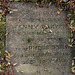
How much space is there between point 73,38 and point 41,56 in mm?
969

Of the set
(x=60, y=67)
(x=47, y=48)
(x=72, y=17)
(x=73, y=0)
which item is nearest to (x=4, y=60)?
(x=47, y=48)

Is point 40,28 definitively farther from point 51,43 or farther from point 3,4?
point 3,4

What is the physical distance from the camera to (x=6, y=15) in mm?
3012

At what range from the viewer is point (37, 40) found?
3.02 metres

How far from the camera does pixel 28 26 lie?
3.03 metres

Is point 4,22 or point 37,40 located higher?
point 4,22

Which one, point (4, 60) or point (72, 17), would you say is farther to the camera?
point (72, 17)

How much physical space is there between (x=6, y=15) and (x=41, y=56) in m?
1.39

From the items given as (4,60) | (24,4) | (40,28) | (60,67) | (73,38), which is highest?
(24,4)

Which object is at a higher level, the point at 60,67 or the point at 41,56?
the point at 41,56

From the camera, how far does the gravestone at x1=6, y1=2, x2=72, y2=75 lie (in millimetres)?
2963

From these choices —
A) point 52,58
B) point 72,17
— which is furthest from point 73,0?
point 52,58

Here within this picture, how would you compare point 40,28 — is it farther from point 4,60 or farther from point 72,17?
point 4,60

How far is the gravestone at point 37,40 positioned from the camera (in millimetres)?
2963
